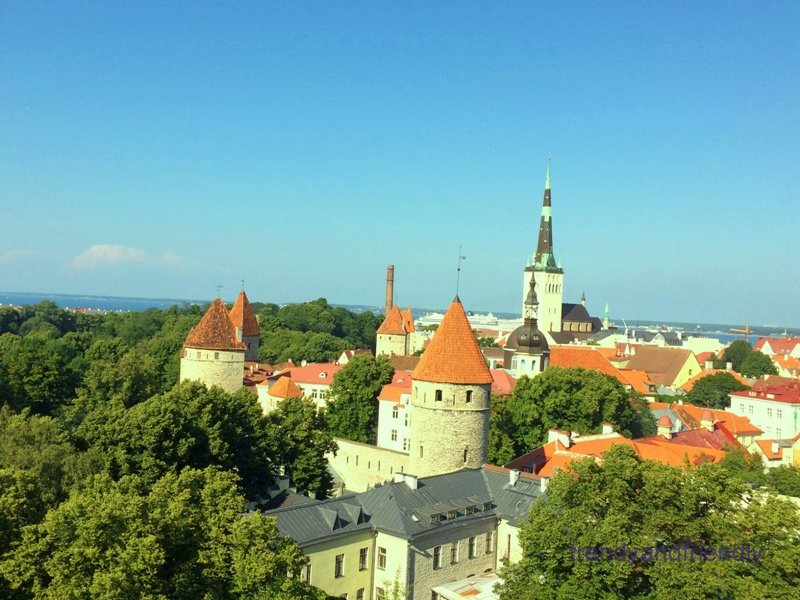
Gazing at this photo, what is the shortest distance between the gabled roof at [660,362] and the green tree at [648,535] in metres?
64.3

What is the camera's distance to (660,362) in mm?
85062

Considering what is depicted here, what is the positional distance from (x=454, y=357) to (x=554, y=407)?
1297cm

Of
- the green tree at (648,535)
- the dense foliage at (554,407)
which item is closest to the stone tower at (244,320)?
the dense foliage at (554,407)

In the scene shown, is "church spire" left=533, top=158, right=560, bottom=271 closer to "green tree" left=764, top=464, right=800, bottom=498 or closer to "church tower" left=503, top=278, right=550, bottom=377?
"church tower" left=503, top=278, right=550, bottom=377

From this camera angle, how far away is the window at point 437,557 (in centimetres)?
2552

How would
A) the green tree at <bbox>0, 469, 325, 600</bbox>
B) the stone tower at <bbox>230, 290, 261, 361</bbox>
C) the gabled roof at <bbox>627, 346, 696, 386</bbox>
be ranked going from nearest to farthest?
the green tree at <bbox>0, 469, 325, 600</bbox>
the stone tower at <bbox>230, 290, 261, 361</bbox>
the gabled roof at <bbox>627, 346, 696, 386</bbox>

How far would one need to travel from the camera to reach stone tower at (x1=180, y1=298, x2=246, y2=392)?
140 ft

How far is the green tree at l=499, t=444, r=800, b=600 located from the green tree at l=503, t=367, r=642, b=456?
22312 mm

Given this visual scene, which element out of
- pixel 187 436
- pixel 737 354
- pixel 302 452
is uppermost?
pixel 737 354

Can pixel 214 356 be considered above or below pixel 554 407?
above

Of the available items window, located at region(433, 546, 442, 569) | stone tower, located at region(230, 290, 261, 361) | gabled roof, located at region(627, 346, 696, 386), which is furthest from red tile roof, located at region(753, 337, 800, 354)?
window, located at region(433, 546, 442, 569)

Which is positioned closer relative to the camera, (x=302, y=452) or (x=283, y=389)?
(x=302, y=452)

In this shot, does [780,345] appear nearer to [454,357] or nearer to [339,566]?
[454,357]

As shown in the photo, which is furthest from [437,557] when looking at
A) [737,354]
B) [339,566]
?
[737,354]
